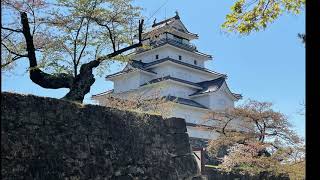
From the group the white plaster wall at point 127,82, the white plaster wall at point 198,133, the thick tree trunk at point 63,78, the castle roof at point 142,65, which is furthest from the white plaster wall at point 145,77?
the thick tree trunk at point 63,78

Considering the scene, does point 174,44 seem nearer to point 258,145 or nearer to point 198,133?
point 198,133

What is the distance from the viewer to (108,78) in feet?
121

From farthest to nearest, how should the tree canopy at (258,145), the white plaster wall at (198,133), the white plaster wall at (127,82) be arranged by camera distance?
the white plaster wall at (127,82) < the white plaster wall at (198,133) < the tree canopy at (258,145)

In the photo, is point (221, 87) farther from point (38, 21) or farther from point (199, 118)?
point (38, 21)

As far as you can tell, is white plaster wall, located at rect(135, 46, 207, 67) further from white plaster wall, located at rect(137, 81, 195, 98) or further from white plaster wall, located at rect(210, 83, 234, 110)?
white plaster wall, located at rect(210, 83, 234, 110)

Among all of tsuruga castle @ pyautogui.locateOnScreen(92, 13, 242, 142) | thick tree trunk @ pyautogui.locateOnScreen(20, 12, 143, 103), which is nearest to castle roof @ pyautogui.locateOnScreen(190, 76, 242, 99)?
tsuruga castle @ pyautogui.locateOnScreen(92, 13, 242, 142)

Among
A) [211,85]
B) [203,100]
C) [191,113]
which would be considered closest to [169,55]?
[211,85]

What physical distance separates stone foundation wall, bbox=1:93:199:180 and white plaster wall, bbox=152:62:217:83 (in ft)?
76.9

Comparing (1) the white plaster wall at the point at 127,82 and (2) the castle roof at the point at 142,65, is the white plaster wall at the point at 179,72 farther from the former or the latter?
(1) the white plaster wall at the point at 127,82

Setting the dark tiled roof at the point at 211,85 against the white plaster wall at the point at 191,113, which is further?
the dark tiled roof at the point at 211,85

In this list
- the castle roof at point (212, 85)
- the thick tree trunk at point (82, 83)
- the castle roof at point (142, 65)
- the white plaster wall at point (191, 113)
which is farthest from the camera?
the castle roof at point (212, 85)

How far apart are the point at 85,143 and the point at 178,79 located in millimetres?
25491

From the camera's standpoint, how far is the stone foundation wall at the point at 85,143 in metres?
8.69

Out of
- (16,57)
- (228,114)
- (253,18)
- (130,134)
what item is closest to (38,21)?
(16,57)
